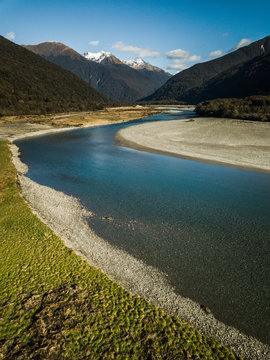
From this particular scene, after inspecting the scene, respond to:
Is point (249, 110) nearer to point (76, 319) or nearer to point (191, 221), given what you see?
point (191, 221)

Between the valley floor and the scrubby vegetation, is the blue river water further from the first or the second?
the scrubby vegetation

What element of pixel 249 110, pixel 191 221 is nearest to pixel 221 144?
pixel 191 221

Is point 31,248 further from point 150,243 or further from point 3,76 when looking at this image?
point 3,76

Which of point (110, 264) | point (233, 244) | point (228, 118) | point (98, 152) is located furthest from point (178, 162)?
point (228, 118)

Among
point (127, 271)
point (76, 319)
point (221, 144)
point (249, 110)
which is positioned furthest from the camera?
point (249, 110)

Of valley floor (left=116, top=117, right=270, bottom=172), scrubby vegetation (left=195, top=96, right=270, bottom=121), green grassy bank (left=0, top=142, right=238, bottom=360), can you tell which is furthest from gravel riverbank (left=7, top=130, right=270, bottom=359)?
scrubby vegetation (left=195, top=96, right=270, bottom=121)

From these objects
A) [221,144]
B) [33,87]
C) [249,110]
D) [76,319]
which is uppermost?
[33,87]
